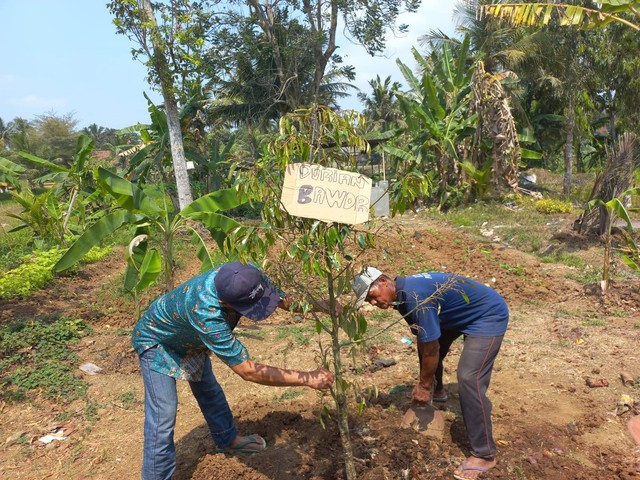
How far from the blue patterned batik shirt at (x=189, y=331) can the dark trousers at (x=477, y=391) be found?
128 centimetres

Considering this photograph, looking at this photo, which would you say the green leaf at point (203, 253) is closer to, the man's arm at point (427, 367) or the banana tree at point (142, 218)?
the banana tree at point (142, 218)

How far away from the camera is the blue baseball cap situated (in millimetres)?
2211

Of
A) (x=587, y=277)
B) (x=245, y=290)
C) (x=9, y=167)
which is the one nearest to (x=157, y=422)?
(x=245, y=290)

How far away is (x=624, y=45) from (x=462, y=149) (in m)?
7.21

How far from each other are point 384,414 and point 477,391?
881 millimetres

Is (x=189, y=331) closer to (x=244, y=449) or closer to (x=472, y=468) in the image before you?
(x=244, y=449)

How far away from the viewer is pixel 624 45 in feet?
50.4

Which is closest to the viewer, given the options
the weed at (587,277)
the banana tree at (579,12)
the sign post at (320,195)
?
the sign post at (320,195)

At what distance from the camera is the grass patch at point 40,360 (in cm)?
410

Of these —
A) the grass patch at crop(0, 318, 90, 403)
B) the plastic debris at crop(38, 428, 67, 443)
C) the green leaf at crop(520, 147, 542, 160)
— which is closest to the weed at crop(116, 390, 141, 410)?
the grass patch at crop(0, 318, 90, 403)

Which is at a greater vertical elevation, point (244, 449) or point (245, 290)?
point (245, 290)

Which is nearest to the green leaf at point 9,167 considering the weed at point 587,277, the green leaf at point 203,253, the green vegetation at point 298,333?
the green leaf at point 203,253

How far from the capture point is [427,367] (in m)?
2.78

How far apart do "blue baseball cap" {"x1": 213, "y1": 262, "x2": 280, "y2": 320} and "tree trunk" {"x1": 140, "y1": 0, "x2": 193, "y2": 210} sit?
350 inches
